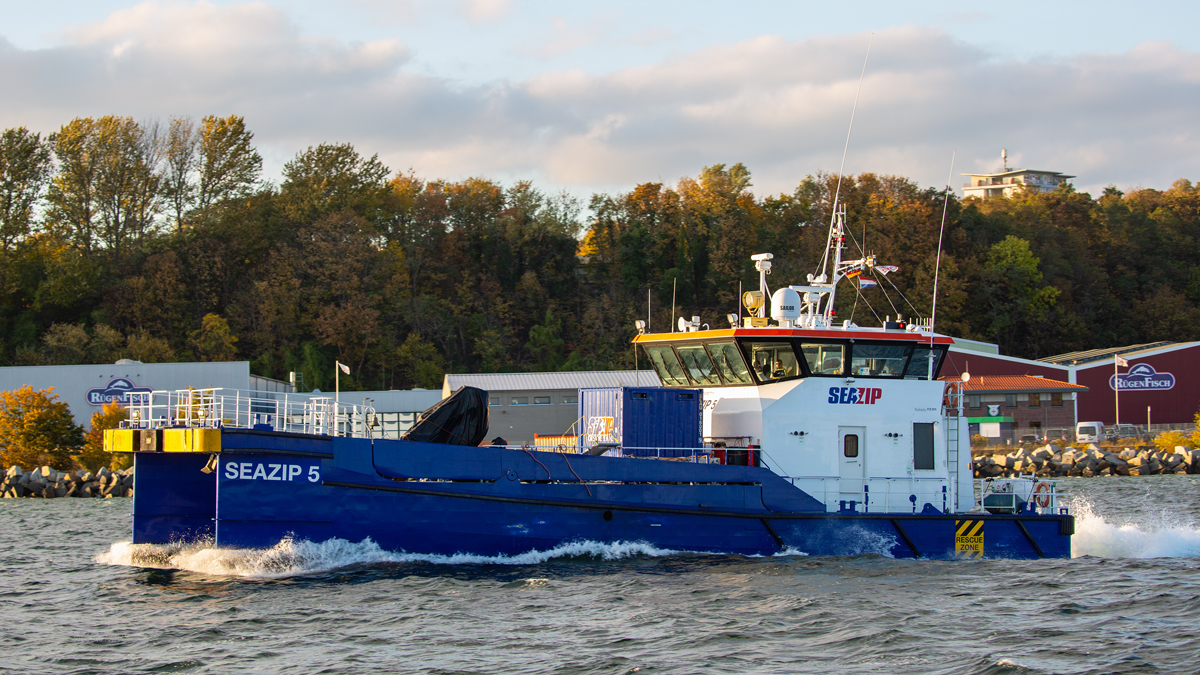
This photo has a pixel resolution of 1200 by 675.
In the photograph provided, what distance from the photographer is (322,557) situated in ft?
44.9

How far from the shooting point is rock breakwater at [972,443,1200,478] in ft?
126

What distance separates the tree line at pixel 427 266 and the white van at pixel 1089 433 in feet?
35.4

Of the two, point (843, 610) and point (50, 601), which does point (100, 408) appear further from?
point (843, 610)

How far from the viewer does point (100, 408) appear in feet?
128

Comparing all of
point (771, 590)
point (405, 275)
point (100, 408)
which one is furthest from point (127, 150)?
point (771, 590)

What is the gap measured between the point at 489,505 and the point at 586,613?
268 centimetres

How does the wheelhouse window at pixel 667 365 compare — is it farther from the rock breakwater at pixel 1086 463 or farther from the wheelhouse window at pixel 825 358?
the rock breakwater at pixel 1086 463

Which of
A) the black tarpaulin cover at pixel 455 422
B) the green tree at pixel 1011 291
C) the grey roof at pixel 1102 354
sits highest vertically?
the green tree at pixel 1011 291

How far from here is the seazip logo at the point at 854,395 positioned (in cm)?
1597

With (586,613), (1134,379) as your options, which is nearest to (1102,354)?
(1134,379)

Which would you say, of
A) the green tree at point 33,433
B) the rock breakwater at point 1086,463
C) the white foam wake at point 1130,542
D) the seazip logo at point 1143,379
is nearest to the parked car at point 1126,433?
the seazip logo at point 1143,379

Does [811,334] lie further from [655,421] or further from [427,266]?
[427,266]

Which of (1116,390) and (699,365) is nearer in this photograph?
(699,365)

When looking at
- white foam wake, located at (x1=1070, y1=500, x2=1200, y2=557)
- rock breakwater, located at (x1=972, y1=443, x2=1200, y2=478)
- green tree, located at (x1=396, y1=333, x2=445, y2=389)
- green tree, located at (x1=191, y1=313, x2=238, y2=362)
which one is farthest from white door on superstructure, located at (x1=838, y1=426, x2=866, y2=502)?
green tree, located at (x1=191, y1=313, x2=238, y2=362)
